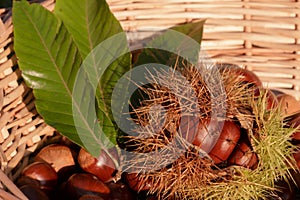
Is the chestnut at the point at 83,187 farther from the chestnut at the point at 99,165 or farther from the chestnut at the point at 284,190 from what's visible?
the chestnut at the point at 284,190

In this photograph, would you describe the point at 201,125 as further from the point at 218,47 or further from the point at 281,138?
the point at 218,47

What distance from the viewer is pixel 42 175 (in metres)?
1.36

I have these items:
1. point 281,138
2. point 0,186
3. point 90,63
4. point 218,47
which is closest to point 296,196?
point 281,138

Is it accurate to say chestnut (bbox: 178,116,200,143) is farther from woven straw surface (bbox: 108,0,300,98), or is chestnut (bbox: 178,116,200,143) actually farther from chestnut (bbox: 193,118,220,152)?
woven straw surface (bbox: 108,0,300,98)

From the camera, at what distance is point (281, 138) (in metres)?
1.26

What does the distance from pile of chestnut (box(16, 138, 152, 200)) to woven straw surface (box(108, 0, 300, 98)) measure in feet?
1.33

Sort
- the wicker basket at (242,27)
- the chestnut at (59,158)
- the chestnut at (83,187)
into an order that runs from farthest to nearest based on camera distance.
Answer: the wicker basket at (242,27) → the chestnut at (59,158) → the chestnut at (83,187)

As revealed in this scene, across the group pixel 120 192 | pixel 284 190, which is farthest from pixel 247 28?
pixel 120 192

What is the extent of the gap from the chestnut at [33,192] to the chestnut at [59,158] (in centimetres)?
14

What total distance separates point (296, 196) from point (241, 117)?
13.1 inches

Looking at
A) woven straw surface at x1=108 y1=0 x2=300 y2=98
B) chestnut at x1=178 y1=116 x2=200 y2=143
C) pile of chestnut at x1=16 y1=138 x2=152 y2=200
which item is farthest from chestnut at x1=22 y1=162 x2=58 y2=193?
woven straw surface at x1=108 y1=0 x2=300 y2=98

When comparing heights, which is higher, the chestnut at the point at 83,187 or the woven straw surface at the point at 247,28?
the woven straw surface at the point at 247,28

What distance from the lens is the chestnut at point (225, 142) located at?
1.26m

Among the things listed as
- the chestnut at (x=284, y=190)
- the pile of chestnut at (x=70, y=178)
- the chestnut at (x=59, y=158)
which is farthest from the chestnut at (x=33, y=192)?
the chestnut at (x=284, y=190)
